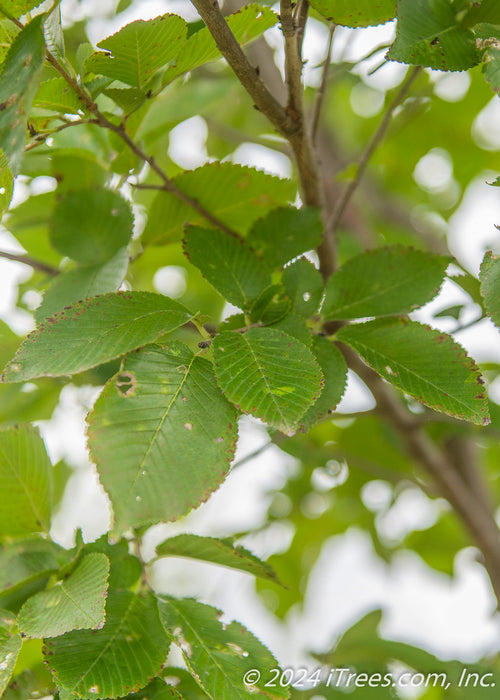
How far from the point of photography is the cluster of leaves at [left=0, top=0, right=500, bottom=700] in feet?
0.82

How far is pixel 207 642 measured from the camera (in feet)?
0.96

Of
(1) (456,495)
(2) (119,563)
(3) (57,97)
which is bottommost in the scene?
(1) (456,495)

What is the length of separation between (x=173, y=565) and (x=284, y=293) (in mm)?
816

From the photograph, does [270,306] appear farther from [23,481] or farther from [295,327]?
[23,481]

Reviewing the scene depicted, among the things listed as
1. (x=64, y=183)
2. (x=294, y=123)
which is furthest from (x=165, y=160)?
(x=294, y=123)

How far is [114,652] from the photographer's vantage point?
0.28 metres

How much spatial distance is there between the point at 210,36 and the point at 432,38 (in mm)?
103

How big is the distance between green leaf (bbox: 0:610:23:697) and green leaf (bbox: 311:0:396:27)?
0.32 m

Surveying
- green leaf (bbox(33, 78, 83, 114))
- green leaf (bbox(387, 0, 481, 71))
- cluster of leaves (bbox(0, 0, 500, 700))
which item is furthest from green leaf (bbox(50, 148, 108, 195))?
green leaf (bbox(387, 0, 481, 71))

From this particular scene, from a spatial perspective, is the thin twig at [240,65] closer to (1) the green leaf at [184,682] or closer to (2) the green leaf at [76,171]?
(2) the green leaf at [76,171]

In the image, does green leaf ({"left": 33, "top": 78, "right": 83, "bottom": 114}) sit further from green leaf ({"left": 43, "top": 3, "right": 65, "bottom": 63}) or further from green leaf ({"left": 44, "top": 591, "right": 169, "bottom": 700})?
green leaf ({"left": 44, "top": 591, "right": 169, "bottom": 700})

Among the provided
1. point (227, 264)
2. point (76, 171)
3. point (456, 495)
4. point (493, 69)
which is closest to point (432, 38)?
point (493, 69)

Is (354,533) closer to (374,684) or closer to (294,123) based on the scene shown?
(374,684)

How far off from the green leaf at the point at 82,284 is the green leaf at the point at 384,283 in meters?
0.12
